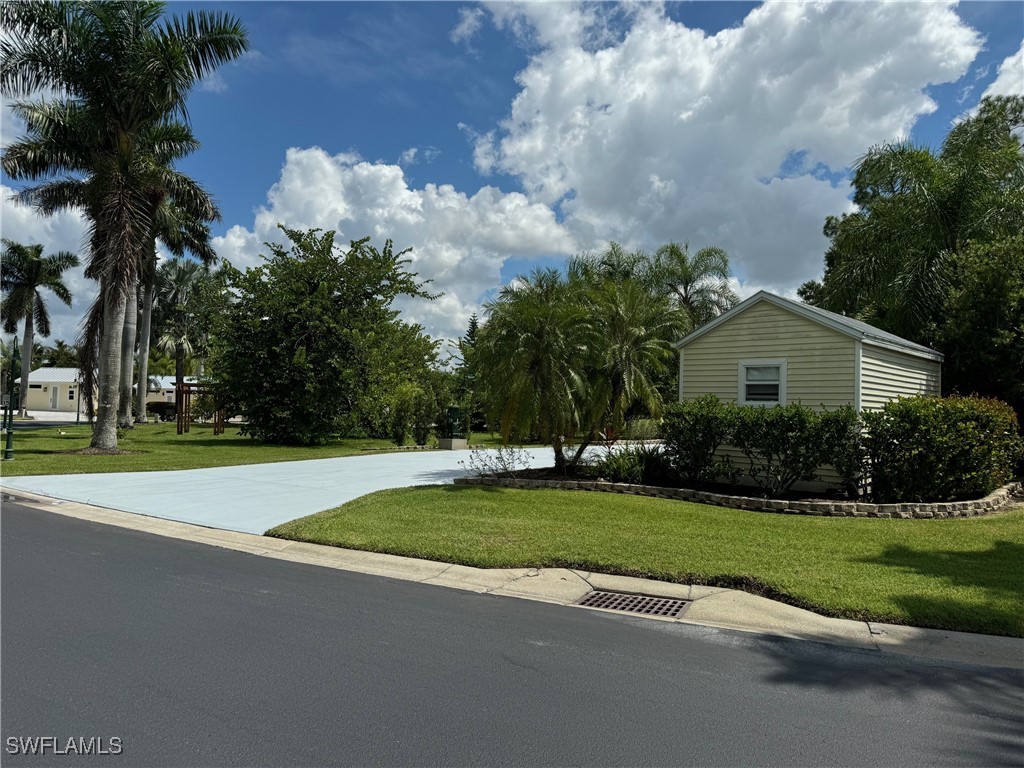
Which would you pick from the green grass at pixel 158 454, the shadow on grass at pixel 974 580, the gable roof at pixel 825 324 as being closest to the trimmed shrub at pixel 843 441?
the gable roof at pixel 825 324

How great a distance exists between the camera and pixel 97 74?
1850 centimetres

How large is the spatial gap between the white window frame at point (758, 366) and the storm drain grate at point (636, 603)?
750 cm

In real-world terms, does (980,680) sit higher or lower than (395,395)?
lower

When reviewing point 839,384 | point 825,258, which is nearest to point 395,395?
point 839,384

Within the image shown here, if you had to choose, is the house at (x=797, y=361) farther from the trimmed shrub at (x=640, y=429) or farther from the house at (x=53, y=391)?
the house at (x=53, y=391)

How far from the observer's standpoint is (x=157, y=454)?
1873 cm

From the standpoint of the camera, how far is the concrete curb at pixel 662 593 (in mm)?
5176

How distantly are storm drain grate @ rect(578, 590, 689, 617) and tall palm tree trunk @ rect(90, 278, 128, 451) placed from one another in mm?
17254

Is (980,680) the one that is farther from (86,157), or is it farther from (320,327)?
(86,157)

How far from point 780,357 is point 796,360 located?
0.32 meters

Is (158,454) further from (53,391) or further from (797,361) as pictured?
(53,391)

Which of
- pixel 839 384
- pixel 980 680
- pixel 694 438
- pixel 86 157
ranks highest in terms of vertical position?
pixel 86 157

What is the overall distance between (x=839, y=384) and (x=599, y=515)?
549cm

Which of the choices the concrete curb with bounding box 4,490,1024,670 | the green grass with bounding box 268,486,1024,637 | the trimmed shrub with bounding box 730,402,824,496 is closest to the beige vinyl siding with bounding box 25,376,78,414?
the concrete curb with bounding box 4,490,1024,670
